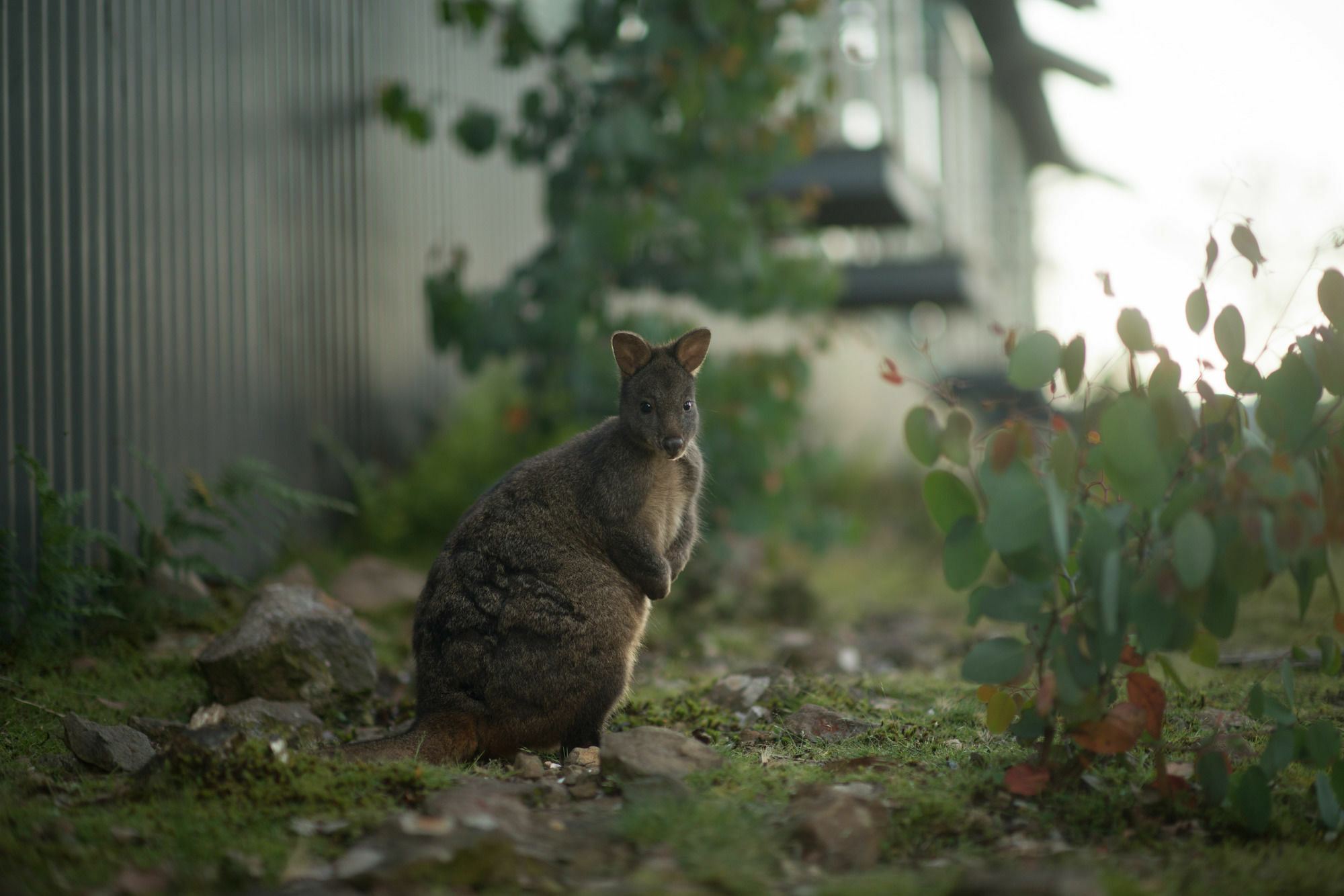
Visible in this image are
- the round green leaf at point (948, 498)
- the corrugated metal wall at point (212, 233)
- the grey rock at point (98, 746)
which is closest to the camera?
the round green leaf at point (948, 498)

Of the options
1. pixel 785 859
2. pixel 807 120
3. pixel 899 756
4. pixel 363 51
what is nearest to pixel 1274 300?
pixel 807 120

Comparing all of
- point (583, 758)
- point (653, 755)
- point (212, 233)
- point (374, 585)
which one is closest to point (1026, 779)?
point (653, 755)

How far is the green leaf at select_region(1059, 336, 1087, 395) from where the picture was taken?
3.15m

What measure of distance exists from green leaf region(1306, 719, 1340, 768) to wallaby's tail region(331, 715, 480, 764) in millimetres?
2686

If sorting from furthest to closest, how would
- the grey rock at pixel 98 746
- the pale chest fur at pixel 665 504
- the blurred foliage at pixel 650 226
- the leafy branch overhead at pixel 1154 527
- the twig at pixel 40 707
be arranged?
the blurred foliage at pixel 650 226, the pale chest fur at pixel 665 504, the twig at pixel 40 707, the grey rock at pixel 98 746, the leafy branch overhead at pixel 1154 527

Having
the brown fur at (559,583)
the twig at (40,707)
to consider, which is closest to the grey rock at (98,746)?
the twig at (40,707)

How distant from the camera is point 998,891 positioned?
7.73 ft

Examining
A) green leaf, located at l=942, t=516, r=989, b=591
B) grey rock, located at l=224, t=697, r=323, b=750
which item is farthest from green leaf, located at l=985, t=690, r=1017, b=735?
grey rock, located at l=224, t=697, r=323, b=750

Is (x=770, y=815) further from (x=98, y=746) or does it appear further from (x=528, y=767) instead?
(x=98, y=746)

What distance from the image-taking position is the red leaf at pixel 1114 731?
3.12 m

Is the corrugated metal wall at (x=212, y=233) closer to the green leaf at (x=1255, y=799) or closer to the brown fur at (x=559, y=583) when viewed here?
the brown fur at (x=559, y=583)

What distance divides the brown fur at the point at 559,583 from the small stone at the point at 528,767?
12 cm

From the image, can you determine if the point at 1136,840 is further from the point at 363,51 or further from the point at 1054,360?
the point at 363,51

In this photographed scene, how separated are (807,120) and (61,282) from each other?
5.25m
